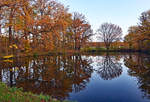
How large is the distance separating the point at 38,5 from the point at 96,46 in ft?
125

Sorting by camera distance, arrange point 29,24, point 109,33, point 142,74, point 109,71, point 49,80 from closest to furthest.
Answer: point 49,80, point 142,74, point 109,71, point 29,24, point 109,33

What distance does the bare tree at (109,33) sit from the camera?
58.3 m

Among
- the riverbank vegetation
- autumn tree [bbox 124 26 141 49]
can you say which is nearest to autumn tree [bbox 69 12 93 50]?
the riverbank vegetation

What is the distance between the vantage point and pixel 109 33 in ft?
194

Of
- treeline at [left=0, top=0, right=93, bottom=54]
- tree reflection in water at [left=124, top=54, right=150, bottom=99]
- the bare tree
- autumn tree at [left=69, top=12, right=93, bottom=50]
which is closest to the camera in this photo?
tree reflection in water at [left=124, top=54, right=150, bottom=99]

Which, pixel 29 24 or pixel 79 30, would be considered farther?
pixel 79 30

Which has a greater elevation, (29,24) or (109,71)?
(29,24)

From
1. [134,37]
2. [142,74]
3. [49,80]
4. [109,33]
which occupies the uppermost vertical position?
[109,33]

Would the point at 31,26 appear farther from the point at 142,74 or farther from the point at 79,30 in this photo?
the point at 79,30

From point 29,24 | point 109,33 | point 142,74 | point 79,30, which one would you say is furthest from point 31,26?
point 109,33

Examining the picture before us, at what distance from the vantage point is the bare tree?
58281 millimetres

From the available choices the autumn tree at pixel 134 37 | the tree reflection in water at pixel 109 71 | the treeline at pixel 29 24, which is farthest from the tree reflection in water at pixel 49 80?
the autumn tree at pixel 134 37

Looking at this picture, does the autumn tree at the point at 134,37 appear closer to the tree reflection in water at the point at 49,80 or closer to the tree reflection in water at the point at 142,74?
the tree reflection in water at the point at 142,74

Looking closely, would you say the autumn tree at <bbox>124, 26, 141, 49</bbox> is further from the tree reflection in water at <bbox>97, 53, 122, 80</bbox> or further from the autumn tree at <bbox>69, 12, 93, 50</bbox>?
the tree reflection in water at <bbox>97, 53, 122, 80</bbox>
